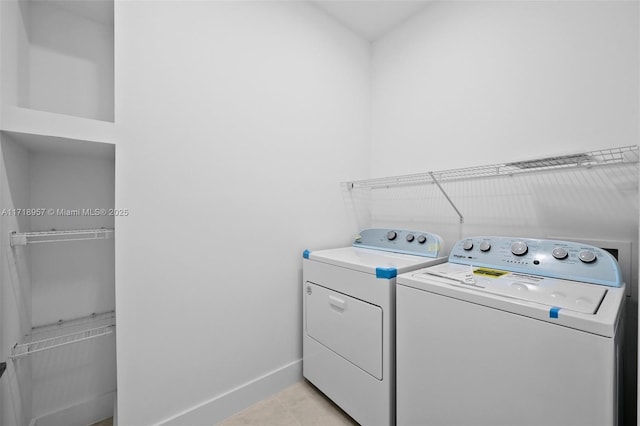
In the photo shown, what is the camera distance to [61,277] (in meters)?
1.34

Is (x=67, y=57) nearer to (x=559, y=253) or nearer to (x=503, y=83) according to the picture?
(x=503, y=83)

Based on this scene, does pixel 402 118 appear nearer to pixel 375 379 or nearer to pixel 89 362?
pixel 375 379

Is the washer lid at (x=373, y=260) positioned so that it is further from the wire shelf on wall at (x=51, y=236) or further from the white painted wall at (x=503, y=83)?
the wire shelf on wall at (x=51, y=236)

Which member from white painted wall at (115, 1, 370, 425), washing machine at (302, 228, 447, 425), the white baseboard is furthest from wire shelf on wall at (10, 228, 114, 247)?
washing machine at (302, 228, 447, 425)

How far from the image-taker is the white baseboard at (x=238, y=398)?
139cm

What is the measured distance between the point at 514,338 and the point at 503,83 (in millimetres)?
1447

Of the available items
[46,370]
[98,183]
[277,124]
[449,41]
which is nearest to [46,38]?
[98,183]

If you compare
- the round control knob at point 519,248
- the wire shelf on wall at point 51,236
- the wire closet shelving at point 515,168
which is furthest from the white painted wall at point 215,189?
the round control knob at point 519,248

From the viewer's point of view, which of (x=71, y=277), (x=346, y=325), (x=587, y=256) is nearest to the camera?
(x=587, y=256)

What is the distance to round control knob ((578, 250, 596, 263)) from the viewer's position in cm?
109

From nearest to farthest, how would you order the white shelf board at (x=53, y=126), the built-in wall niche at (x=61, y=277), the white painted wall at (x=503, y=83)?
the white shelf board at (x=53, y=126)
the built-in wall niche at (x=61, y=277)
the white painted wall at (x=503, y=83)

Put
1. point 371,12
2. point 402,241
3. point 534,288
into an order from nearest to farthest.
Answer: point 534,288 < point 402,241 < point 371,12

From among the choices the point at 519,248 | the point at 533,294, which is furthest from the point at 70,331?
the point at 519,248

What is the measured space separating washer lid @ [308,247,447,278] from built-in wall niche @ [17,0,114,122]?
1.48 m
